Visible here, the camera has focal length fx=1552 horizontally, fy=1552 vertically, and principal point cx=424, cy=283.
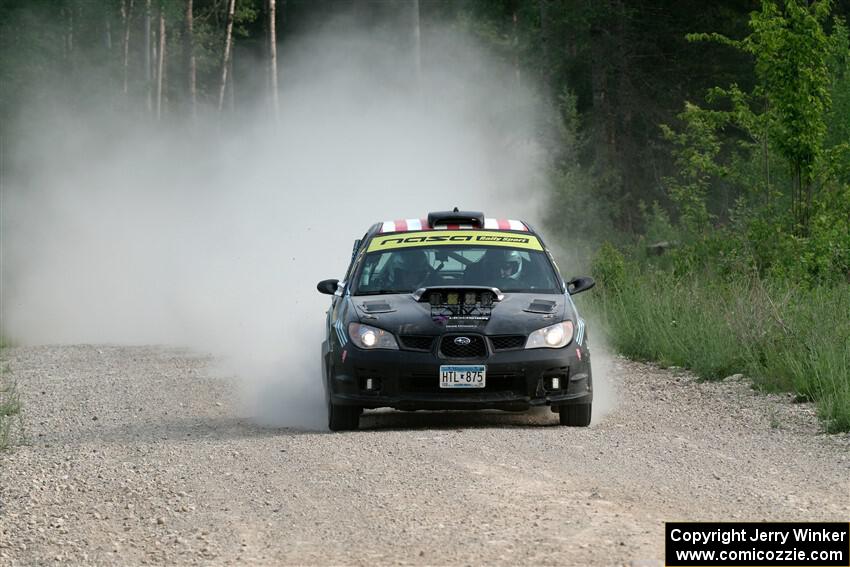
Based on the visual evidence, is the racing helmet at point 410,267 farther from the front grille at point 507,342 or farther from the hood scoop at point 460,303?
the front grille at point 507,342

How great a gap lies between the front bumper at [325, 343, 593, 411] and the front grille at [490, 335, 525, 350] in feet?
0.23

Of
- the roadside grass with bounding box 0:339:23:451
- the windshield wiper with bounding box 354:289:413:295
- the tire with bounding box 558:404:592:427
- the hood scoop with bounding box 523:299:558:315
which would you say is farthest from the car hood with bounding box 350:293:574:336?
the roadside grass with bounding box 0:339:23:451

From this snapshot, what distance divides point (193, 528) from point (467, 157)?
29.6m

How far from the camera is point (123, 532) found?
8.80 m

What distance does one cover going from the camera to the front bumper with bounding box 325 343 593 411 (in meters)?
11.7

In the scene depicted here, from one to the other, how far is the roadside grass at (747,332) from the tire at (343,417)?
3.73 meters

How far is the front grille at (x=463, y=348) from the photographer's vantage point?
11784 mm

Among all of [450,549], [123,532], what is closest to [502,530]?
[450,549]

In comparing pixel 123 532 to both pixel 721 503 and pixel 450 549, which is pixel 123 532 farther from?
pixel 721 503

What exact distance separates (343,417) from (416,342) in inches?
35.2

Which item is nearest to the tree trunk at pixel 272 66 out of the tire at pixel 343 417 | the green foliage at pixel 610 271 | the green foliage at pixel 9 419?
the green foliage at pixel 610 271

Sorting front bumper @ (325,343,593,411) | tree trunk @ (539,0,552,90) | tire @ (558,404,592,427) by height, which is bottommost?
tire @ (558,404,592,427)

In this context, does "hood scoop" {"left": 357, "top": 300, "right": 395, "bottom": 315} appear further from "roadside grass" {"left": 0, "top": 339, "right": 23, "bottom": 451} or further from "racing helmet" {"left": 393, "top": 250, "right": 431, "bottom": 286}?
"roadside grass" {"left": 0, "top": 339, "right": 23, "bottom": 451}

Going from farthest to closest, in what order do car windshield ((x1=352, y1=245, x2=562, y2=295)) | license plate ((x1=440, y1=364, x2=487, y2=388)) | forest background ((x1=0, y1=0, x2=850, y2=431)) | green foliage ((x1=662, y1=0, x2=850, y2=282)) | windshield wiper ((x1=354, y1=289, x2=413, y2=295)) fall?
1. green foliage ((x1=662, y1=0, x2=850, y2=282))
2. forest background ((x1=0, y1=0, x2=850, y2=431))
3. car windshield ((x1=352, y1=245, x2=562, y2=295))
4. windshield wiper ((x1=354, y1=289, x2=413, y2=295))
5. license plate ((x1=440, y1=364, x2=487, y2=388))
